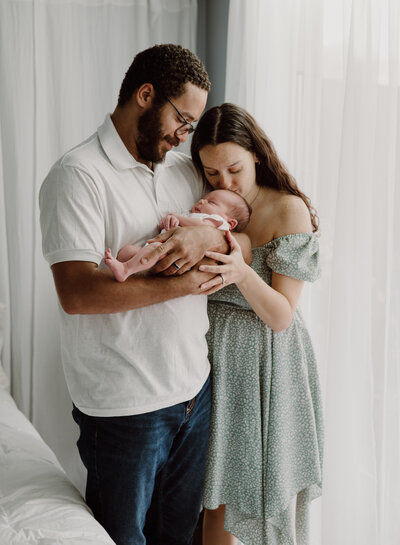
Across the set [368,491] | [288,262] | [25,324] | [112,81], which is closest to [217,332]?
[288,262]

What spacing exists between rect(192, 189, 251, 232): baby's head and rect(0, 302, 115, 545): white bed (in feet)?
2.78

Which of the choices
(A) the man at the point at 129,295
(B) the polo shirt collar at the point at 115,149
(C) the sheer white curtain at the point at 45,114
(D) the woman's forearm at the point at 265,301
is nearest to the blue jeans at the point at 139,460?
(A) the man at the point at 129,295

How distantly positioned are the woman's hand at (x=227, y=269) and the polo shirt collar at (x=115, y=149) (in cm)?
31

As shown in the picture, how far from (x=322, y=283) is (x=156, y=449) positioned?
870mm

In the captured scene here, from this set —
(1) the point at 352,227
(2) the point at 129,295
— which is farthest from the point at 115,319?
(1) the point at 352,227

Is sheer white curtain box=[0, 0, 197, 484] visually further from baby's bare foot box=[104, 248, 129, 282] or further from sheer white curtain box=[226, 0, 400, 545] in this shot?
baby's bare foot box=[104, 248, 129, 282]

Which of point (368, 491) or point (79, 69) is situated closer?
point (368, 491)

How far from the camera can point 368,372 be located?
1.91 metres

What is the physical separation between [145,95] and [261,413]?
960 millimetres

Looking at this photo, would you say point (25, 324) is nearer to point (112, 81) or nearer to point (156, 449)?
point (112, 81)

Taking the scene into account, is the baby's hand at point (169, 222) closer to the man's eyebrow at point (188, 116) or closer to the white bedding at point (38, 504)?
the man's eyebrow at point (188, 116)

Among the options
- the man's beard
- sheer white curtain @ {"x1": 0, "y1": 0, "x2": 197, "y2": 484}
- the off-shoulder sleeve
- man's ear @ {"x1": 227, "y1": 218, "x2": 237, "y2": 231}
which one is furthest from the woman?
sheer white curtain @ {"x1": 0, "y1": 0, "x2": 197, "y2": 484}

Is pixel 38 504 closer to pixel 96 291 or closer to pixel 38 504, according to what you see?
pixel 38 504

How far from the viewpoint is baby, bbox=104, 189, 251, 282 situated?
140 centimetres
